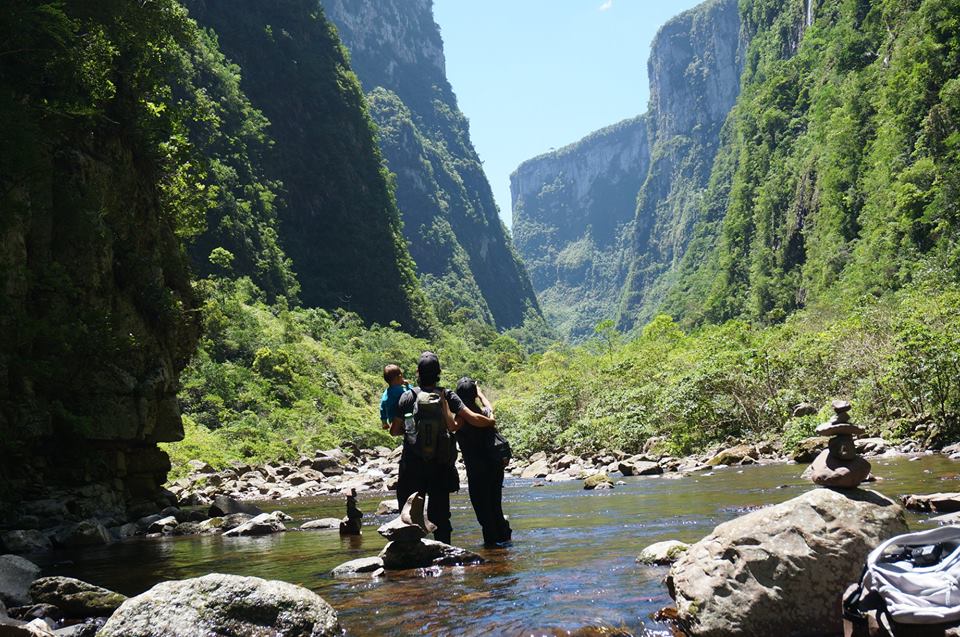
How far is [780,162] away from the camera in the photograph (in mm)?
74812

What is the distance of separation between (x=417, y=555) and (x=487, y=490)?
1015 millimetres

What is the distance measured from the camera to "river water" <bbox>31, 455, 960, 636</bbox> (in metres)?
4.86

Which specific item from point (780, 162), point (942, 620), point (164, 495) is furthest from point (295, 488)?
point (780, 162)

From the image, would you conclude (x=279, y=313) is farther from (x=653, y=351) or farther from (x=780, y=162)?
(x=780, y=162)

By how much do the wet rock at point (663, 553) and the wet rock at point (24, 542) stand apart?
27.0 feet

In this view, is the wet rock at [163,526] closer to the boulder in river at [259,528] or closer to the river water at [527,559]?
the river water at [527,559]

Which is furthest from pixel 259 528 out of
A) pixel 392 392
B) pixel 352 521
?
pixel 392 392

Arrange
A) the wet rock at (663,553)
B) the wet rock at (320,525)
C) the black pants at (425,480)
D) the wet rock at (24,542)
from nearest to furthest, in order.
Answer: the wet rock at (663,553) < the black pants at (425,480) < the wet rock at (24,542) < the wet rock at (320,525)

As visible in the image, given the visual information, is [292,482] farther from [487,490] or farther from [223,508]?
[487,490]

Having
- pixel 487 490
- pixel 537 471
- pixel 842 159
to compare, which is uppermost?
pixel 842 159

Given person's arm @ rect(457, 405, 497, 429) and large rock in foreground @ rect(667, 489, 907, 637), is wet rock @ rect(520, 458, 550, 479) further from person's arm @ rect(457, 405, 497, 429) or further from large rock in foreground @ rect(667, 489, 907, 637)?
large rock in foreground @ rect(667, 489, 907, 637)

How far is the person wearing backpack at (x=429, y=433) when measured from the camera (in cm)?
673

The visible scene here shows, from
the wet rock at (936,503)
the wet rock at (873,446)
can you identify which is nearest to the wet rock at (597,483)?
the wet rock at (873,446)

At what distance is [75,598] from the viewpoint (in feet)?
18.6
